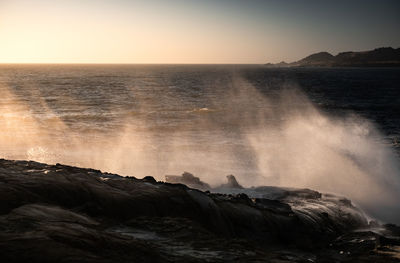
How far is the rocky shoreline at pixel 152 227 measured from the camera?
6.27m

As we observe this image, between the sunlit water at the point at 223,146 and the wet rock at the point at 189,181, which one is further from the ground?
the wet rock at the point at 189,181

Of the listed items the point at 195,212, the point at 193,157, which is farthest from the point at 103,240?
the point at 193,157

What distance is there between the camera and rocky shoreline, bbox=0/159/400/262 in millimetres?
6270

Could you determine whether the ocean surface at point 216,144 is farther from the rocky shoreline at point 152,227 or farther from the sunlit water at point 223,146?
the rocky shoreline at point 152,227

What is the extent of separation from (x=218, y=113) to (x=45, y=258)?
47.9m

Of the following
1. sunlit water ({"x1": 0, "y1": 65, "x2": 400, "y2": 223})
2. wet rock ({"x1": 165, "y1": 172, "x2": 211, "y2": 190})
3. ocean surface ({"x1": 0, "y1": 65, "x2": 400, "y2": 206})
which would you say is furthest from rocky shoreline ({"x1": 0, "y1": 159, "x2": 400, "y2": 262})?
ocean surface ({"x1": 0, "y1": 65, "x2": 400, "y2": 206})

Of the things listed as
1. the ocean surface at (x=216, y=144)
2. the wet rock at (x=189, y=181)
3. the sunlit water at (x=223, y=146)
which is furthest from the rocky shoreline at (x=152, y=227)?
the ocean surface at (x=216, y=144)

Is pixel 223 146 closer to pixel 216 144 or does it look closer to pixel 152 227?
pixel 216 144

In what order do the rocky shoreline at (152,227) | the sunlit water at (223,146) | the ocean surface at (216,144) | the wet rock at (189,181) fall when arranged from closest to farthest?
the rocky shoreline at (152,227) → the wet rock at (189,181) → the sunlit water at (223,146) → the ocean surface at (216,144)

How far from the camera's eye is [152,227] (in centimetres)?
830

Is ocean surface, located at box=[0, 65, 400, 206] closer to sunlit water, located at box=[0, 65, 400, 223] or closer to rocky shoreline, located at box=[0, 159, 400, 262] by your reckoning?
sunlit water, located at box=[0, 65, 400, 223]

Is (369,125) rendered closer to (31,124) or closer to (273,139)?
(273,139)

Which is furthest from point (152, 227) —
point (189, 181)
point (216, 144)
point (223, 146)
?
point (216, 144)

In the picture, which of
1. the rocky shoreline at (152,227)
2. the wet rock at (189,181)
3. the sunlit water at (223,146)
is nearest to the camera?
the rocky shoreline at (152,227)
